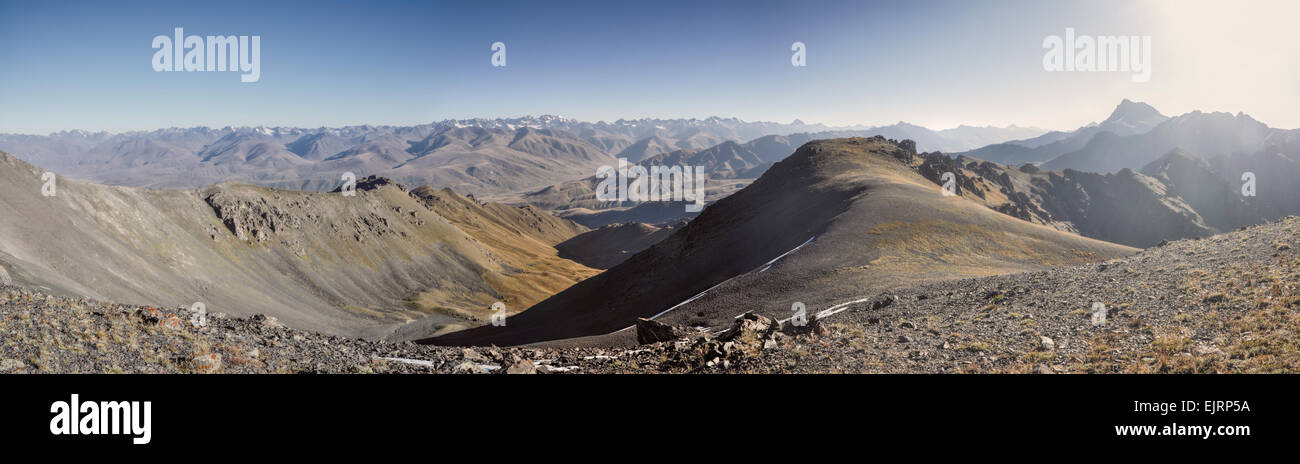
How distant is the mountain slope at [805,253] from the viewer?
38469 millimetres

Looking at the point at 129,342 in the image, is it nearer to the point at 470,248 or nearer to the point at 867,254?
the point at 867,254

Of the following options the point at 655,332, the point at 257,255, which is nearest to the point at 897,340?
the point at 655,332

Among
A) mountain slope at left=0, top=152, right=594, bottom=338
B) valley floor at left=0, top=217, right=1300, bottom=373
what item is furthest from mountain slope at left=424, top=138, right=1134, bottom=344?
mountain slope at left=0, top=152, right=594, bottom=338

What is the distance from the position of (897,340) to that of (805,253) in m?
27.5

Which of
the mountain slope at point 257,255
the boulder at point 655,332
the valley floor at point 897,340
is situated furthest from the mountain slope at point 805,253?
the mountain slope at point 257,255

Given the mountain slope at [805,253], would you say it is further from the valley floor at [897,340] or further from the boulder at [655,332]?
the valley floor at [897,340]

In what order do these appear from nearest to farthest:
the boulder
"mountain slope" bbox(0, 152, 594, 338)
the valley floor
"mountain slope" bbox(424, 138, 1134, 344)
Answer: the valley floor → the boulder → "mountain slope" bbox(424, 138, 1134, 344) → "mountain slope" bbox(0, 152, 594, 338)

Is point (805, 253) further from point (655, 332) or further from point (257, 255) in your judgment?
point (257, 255)

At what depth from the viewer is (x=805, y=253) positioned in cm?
4653

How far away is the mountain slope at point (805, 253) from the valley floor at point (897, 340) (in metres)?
11.4

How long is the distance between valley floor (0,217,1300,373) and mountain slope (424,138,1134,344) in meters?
11.4

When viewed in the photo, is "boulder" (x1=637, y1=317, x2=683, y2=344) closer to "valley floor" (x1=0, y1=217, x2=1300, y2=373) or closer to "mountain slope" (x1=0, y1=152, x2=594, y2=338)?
"valley floor" (x1=0, y1=217, x2=1300, y2=373)

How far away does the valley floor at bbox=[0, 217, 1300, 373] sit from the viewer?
14.6m
